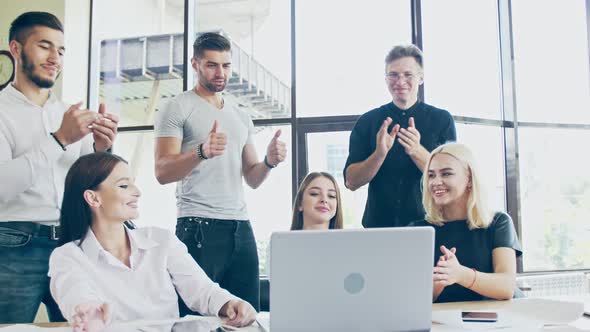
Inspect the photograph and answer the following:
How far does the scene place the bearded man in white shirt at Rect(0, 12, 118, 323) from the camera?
1.73 metres

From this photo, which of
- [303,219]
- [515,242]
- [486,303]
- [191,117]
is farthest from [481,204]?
[191,117]

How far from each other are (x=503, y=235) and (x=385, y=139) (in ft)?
1.98

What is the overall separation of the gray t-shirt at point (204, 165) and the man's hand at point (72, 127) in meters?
0.37

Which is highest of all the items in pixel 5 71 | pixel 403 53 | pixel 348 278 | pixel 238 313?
pixel 5 71

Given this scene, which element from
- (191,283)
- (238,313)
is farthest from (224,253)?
(238,313)

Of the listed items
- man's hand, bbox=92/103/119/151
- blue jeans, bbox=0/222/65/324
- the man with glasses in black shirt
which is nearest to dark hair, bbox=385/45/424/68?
the man with glasses in black shirt

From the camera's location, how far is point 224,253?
205cm

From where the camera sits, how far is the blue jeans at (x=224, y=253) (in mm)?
2023

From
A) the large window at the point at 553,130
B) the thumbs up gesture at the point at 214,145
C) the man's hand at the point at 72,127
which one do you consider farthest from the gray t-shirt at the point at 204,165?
the large window at the point at 553,130

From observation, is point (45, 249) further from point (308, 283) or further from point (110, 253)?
point (308, 283)

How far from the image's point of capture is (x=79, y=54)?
392cm

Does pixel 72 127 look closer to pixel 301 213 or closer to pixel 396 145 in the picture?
pixel 301 213

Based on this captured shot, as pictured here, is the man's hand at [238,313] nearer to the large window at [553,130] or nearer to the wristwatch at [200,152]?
the wristwatch at [200,152]

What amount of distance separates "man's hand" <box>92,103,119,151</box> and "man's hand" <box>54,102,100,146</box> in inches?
1.4
